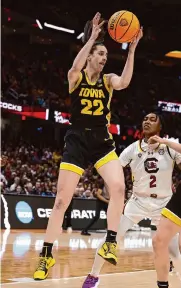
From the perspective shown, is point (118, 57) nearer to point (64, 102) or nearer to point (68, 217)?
point (64, 102)

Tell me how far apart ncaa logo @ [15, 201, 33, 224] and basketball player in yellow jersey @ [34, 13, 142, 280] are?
10082 millimetres

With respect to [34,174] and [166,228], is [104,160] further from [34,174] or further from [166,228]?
[34,174]

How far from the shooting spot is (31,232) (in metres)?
14.6

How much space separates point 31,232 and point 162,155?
8227 mm

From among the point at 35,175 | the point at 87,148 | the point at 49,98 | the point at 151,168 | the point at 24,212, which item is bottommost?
the point at 24,212

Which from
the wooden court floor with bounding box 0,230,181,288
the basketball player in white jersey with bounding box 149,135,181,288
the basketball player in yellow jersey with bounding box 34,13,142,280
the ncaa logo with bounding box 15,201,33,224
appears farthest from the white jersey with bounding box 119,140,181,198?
the ncaa logo with bounding box 15,201,33,224

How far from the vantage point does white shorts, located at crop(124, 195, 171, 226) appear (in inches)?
271

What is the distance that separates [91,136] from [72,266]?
10.5 feet

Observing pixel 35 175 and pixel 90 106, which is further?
pixel 35 175

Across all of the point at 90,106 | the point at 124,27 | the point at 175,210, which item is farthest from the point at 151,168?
the point at 124,27

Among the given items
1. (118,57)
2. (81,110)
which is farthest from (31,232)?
(118,57)

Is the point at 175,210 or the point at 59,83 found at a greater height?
the point at 59,83

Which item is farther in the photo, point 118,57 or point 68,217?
point 118,57

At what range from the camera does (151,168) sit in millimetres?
7141
